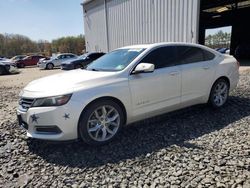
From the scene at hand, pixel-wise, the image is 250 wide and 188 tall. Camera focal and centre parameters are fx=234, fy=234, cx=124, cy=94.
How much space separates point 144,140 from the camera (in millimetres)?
3797

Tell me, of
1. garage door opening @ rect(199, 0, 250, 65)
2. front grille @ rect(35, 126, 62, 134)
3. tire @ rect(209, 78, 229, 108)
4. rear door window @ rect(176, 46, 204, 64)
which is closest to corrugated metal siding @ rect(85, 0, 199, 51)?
garage door opening @ rect(199, 0, 250, 65)

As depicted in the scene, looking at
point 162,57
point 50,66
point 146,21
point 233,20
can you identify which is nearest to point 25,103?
point 162,57

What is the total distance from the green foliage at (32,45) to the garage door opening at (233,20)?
127 feet

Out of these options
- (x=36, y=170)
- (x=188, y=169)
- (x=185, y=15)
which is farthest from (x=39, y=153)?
(x=185, y=15)

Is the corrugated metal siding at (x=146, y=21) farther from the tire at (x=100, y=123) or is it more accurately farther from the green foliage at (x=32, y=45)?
the green foliage at (x=32, y=45)

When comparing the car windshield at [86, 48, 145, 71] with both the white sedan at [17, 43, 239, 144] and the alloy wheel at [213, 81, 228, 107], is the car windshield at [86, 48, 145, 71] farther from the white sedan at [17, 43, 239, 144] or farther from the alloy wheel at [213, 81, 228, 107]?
the alloy wheel at [213, 81, 228, 107]

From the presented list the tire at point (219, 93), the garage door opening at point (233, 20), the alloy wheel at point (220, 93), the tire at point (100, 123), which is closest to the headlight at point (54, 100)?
the tire at point (100, 123)

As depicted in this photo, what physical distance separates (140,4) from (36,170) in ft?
46.4

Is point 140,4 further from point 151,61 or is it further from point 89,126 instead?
point 89,126

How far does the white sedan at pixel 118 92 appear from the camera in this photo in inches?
131

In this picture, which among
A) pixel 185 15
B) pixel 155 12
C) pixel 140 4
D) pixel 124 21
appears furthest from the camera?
pixel 124 21

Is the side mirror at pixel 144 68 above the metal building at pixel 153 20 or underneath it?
underneath

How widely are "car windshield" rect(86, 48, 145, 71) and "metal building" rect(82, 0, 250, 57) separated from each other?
8493mm

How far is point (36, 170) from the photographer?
309cm
